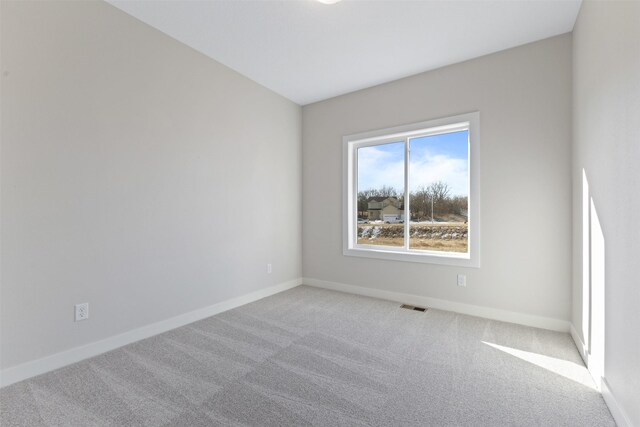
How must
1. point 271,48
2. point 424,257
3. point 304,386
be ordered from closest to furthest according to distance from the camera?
point 304,386
point 271,48
point 424,257

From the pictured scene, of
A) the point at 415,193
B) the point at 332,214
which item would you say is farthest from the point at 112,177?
the point at 415,193

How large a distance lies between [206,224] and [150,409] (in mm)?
1768

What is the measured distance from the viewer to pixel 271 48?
9.29ft

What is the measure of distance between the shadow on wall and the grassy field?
112 cm

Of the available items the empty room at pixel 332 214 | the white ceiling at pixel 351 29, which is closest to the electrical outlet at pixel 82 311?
the empty room at pixel 332 214

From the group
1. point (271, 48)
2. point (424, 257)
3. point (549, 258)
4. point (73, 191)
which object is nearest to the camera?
point (73, 191)

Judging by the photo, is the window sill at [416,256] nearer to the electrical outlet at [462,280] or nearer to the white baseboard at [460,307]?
the electrical outlet at [462,280]

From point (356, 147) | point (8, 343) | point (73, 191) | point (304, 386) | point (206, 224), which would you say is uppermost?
point (356, 147)

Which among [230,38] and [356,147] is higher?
[230,38]

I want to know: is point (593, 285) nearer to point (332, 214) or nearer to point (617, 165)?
point (617, 165)

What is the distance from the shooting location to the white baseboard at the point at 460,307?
262cm

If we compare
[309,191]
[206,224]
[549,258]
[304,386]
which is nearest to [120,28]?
[206,224]

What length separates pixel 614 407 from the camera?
1481mm

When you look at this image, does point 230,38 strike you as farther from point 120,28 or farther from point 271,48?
point 120,28
